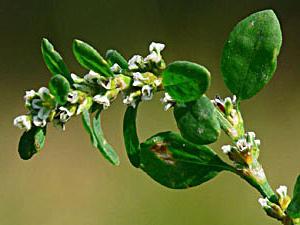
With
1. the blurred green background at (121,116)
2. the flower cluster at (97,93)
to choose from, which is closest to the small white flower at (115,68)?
the flower cluster at (97,93)

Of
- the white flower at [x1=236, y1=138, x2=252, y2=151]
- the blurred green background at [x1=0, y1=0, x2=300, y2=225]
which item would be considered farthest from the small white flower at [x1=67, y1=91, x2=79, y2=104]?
the blurred green background at [x1=0, y1=0, x2=300, y2=225]

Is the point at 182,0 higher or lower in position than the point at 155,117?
higher

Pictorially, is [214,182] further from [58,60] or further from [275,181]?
[58,60]

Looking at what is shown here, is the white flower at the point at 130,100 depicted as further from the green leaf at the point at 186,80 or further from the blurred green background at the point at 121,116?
the blurred green background at the point at 121,116

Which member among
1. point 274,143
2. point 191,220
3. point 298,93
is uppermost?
point 298,93

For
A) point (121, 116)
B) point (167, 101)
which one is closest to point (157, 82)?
point (167, 101)

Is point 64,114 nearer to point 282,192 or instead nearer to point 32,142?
point 32,142

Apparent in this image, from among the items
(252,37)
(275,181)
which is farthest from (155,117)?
(252,37)
